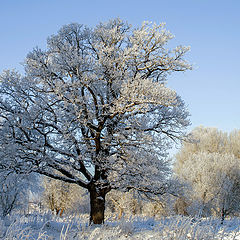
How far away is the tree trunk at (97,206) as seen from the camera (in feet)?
31.2

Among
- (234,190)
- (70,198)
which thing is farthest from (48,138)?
(70,198)

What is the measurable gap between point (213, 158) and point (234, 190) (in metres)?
3.28

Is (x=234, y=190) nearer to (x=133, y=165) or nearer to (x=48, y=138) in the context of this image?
(x=133, y=165)

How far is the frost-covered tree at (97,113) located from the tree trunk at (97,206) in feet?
0.12

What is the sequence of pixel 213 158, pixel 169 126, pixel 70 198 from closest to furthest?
pixel 169 126, pixel 213 158, pixel 70 198

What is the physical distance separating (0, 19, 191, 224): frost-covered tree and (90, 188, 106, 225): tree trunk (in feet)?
0.12

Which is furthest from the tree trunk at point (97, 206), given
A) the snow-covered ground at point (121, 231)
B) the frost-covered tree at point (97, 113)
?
the snow-covered ground at point (121, 231)

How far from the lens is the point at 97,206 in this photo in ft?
31.7

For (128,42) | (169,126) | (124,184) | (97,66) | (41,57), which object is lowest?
(124,184)

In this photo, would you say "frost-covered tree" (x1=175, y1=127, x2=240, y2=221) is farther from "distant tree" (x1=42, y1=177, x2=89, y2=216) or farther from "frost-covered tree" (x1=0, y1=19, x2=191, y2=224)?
"distant tree" (x1=42, y1=177, x2=89, y2=216)

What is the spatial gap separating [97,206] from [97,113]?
384 cm

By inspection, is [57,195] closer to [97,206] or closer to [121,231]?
[97,206]

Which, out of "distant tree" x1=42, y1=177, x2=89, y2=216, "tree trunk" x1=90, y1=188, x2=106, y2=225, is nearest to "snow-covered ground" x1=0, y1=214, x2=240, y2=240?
"tree trunk" x1=90, y1=188, x2=106, y2=225

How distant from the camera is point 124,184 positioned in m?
9.03
